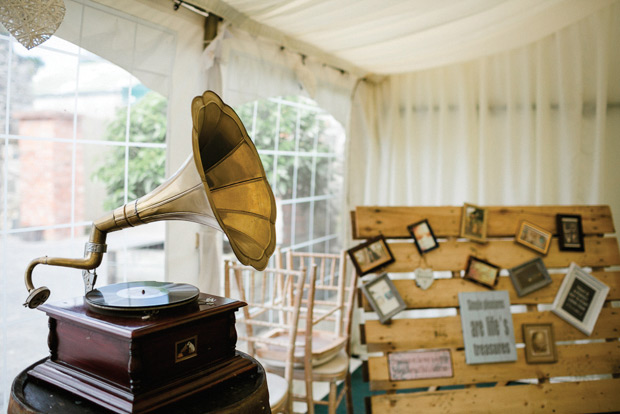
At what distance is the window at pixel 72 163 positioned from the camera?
160 cm

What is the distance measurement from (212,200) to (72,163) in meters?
0.91

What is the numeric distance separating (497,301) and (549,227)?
1.71ft

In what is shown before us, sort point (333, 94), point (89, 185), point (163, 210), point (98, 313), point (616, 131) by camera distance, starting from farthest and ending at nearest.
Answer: point (333, 94), point (616, 131), point (89, 185), point (163, 210), point (98, 313)

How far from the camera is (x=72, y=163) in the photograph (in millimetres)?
1770

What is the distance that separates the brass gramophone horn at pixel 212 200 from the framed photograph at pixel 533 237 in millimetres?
1627

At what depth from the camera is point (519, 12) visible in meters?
2.68

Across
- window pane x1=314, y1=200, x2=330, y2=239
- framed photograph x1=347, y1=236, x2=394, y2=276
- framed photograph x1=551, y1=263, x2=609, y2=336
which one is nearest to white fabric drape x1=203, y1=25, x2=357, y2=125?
window pane x1=314, y1=200, x2=330, y2=239

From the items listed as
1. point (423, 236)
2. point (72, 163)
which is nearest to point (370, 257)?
point (423, 236)

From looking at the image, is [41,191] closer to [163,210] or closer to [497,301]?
[163,210]

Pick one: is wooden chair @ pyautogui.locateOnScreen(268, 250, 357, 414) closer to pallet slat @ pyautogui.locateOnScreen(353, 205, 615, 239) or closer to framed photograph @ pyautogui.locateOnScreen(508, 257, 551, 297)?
pallet slat @ pyautogui.locateOnScreen(353, 205, 615, 239)

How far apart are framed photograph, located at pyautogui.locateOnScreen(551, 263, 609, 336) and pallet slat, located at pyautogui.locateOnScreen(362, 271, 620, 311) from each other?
0.04 metres

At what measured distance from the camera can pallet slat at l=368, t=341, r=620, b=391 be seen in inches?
89.4

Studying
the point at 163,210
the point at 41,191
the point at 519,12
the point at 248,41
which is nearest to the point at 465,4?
the point at 519,12

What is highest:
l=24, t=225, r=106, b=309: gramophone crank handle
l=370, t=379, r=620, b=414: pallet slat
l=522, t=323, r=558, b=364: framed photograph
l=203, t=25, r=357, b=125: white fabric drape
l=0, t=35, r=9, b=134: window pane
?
l=203, t=25, r=357, b=125: white fabric drape
